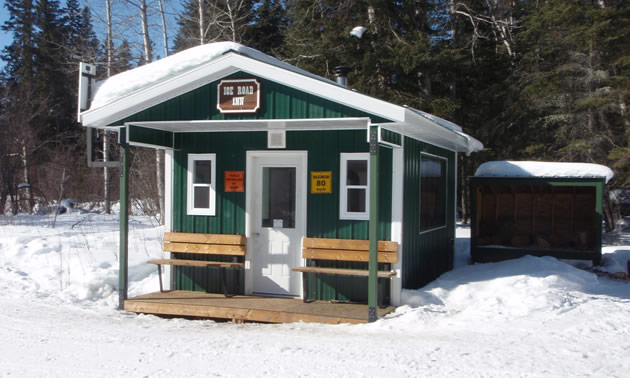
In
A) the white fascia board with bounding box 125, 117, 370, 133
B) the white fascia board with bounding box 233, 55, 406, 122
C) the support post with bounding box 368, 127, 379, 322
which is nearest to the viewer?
the white fascia board with bounding box 233, 55, 406, 122

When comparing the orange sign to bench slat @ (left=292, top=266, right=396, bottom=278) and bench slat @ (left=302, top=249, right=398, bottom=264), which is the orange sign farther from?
bench slat @ (left=292, top=266, right=396, bottom=278)

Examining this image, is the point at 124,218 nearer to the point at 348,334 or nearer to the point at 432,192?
the point at 348,334

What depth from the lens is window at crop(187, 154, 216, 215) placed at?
8789 millimetres

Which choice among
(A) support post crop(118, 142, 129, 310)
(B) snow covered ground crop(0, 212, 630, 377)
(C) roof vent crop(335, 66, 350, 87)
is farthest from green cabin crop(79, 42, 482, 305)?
(C) roof vent crop(335, 66, 350, 87)

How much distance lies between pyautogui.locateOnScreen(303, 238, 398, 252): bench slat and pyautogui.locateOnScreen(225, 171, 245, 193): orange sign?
50.4 inches

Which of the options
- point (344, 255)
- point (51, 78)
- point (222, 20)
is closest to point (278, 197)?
point (344, 255)

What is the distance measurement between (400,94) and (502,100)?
12.3 ft

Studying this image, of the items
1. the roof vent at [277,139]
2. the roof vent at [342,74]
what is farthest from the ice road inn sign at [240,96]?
the roof vent at [342,74]

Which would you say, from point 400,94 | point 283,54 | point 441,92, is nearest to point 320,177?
point 400,94

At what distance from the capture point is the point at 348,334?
657 centimetres

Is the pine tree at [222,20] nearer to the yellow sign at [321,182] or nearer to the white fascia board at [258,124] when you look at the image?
the white fascia board at [258,124]

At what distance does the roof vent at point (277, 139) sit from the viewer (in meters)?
8.38

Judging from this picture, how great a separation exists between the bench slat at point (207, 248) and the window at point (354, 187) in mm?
1572

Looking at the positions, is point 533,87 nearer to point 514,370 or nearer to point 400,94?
point 400,94
